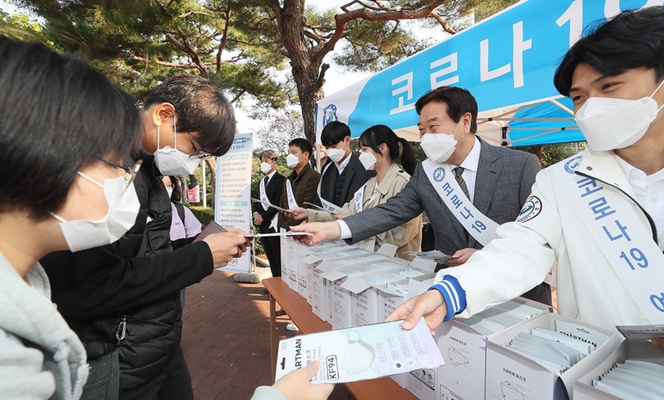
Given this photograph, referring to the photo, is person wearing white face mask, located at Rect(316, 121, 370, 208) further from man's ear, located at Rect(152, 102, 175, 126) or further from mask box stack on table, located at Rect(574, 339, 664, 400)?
mask box stack on table, located at Rect(574, 339, 664, 400)

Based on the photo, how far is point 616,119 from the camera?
3.55 feet

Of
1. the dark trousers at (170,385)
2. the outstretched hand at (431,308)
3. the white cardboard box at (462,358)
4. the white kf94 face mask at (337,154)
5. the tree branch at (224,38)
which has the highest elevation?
the tree branch at (224,38)

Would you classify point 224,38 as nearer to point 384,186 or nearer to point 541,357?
point 384,186

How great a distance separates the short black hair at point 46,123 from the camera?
1.87ft

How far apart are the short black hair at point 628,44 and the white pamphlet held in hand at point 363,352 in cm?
102

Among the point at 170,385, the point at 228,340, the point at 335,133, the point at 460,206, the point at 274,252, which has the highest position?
the point at 335,133

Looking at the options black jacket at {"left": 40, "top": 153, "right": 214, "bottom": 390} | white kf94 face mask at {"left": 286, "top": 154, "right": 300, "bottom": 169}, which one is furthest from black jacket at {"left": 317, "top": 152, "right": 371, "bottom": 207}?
black jacket at {"left": 40, "top": 153, "right": 214, "bottom": 390}

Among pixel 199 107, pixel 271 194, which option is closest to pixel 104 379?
pixel 199 107

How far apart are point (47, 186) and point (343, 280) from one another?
1106 millimetres

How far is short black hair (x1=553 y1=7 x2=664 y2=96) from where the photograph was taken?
3.41 ft

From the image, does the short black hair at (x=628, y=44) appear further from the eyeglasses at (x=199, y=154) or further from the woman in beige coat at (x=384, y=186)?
the woman in beige coat at (x=384, y=186)

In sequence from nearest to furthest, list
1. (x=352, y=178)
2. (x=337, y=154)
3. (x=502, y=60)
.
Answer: (x=502, y=60) → (x=352, y=178) → (x=337, y=154)

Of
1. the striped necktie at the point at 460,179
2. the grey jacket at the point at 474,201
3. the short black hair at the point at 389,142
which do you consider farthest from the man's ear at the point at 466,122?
the short black hair at the point at 389,142

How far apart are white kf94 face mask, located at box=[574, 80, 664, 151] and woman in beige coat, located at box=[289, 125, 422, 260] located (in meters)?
1.62
